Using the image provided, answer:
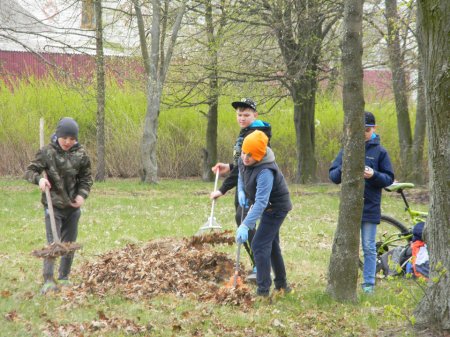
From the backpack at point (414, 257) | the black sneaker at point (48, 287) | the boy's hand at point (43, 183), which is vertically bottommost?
the black sneaker at point (48, 287)

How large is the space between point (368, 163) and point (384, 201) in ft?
38.2

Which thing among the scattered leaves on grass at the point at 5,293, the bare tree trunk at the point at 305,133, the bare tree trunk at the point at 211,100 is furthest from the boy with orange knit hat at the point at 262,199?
the bare tree trunk at the point at 305,133

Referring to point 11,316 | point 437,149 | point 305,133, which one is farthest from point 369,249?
point 305,133

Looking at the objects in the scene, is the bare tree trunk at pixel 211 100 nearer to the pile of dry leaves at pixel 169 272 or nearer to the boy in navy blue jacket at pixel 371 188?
the pile of dry leaves at pixel 169 272

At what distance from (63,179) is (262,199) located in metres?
2.13

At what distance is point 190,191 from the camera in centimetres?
2155

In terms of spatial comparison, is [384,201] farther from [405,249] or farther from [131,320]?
[131,320]

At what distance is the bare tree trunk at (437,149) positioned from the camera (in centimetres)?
572

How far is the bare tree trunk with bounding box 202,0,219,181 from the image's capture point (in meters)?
22.7

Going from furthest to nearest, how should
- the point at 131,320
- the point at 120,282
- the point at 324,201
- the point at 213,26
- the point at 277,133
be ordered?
the point at 277,133, the point at 213,26, the point at 324,201, the point at 120,282, the point at 131,320

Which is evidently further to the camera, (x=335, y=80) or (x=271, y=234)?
(x=335, y=80)

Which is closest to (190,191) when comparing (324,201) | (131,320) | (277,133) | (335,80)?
(324,201)

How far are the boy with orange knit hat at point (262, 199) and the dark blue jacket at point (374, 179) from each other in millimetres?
839

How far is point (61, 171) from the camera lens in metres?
7.82
